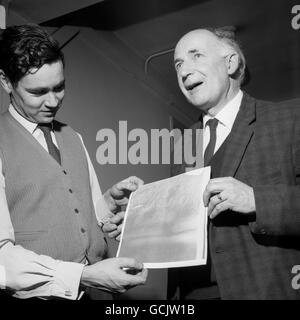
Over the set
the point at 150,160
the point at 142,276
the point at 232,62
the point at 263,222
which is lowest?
the point at 142,276

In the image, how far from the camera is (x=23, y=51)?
0.91m

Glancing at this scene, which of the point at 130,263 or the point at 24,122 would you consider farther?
the point at 24,122

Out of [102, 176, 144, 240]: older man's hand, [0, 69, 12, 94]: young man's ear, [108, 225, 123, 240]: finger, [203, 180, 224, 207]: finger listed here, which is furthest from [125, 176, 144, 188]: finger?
[0, 69, 12, 94]: young man's ear

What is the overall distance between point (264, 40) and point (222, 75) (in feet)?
1.05

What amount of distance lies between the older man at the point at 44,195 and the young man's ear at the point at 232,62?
1.07 ft

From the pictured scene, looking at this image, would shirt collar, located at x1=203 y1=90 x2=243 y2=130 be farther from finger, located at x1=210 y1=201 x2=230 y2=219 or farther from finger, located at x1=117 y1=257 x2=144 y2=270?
finger, located at x1=117 y1=257 x2=144 y2=270

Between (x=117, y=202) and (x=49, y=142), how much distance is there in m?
0.20

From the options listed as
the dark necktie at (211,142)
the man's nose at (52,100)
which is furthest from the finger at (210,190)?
the man's nose at (52,100)

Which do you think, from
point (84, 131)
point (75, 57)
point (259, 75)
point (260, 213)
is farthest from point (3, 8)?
point (260, 213)

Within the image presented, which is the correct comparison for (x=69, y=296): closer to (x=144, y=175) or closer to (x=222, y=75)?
(x=144, y=175)

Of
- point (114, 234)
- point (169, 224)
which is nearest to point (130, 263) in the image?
point (169, 224)

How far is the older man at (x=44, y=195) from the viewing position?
81 centimetres

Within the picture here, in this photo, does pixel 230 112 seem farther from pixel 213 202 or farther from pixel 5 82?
pixel 5 82

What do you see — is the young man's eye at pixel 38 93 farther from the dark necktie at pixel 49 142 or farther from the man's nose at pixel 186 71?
the man's nose at pixel 186 71
